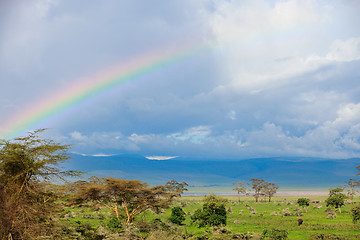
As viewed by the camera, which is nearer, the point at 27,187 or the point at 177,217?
the point at 27,187

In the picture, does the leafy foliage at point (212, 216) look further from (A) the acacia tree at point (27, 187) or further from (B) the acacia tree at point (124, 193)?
(A) the acacia tree at point (27, 187)

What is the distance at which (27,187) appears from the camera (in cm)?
1672

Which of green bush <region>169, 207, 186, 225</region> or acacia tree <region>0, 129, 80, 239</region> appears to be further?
green bush <region>169, 207, 186, 225</region>

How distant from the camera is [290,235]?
1391 inches

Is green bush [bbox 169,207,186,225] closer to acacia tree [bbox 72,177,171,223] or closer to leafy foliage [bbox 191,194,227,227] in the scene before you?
leafy foliage [bbox 191,194,227,227]

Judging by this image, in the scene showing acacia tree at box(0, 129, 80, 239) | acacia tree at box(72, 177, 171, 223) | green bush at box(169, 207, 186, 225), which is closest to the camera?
acacia tree at box(0, 129, 80, 239)

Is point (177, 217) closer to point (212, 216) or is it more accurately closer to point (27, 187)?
point (212, 216)

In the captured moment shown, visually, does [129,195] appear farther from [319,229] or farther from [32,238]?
[319,229]

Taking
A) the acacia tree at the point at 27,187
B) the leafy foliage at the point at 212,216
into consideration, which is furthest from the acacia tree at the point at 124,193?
the acacia tree at the point at 27,187

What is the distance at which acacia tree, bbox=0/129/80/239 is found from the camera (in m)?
15.8

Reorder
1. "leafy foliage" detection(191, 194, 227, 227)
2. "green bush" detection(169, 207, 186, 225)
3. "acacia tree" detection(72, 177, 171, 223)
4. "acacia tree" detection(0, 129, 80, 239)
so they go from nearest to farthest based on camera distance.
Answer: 1. "acacia tree" detection(0, 129, 80, 239)
2. "acacia tree" detection(72, 177, 171, 223)
3. "leafy foliage" detection(191, 194, 227, 227)
4. "green bush" detection(169, 207, 186, 225)

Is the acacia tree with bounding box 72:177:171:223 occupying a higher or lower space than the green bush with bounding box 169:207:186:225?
higher

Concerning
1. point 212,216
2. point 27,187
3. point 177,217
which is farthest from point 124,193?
point 27,187

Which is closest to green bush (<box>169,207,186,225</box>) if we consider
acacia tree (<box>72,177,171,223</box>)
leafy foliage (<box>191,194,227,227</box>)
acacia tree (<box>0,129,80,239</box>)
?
leafy foliage (<box>191,194,227,227</box>)
